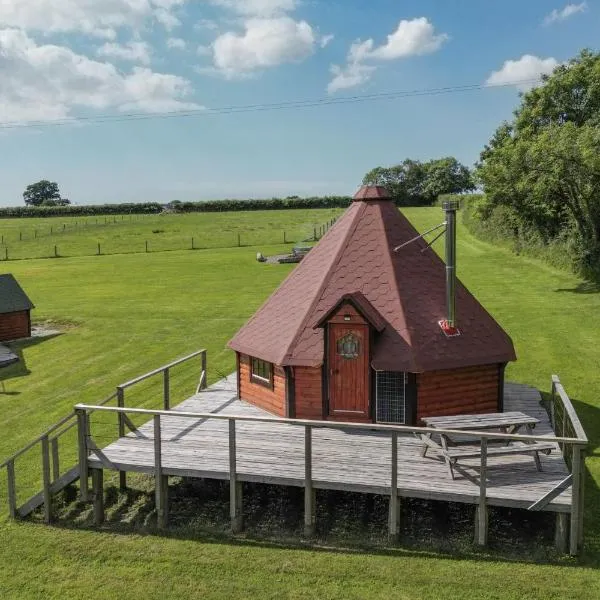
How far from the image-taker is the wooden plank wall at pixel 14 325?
91.2 ft

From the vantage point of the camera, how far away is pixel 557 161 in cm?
3097

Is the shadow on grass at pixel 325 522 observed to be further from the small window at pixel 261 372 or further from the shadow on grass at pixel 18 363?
the shadow on grass at pixel 18 363

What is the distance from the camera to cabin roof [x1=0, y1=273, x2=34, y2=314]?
27847 mm

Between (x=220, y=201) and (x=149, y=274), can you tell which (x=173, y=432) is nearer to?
(x=149, y=274)

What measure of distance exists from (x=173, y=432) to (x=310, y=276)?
4.95m

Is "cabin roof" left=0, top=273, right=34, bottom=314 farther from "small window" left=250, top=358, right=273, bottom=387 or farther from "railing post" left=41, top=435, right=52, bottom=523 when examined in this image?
"railing post" left=41, top=435, right=52, bottom=523

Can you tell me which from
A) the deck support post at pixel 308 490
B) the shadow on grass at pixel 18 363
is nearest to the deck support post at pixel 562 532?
the deck support post at pixel 308 490

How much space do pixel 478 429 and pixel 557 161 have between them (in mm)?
22593

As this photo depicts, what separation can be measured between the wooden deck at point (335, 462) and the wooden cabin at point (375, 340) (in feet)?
2.80

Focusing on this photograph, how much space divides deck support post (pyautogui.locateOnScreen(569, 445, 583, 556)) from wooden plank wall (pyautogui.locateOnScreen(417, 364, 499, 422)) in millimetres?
3695

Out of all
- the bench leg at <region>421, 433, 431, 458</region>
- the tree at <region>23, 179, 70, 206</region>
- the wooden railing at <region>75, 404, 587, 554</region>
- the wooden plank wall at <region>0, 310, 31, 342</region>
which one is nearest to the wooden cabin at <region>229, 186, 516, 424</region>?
the bench leg at <region>421, 433, 431, 458</region>

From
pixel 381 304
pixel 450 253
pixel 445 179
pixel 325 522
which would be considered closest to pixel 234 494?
pixel 325 522

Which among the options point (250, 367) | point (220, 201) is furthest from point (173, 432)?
point (220, 201)

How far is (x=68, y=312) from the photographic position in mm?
34094
